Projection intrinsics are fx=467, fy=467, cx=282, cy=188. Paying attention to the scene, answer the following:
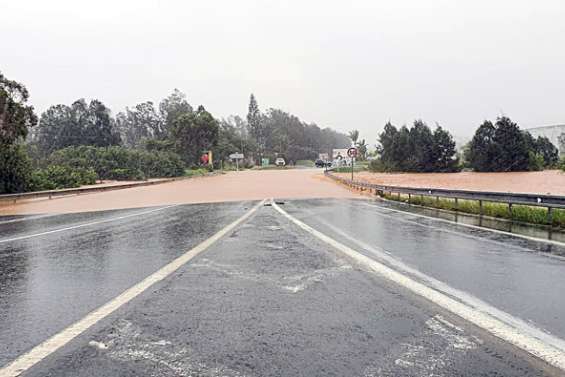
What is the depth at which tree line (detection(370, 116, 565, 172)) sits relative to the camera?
60.1 m

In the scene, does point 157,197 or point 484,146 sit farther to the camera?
point 484,146

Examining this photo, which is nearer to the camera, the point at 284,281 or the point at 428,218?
the point at 284,281

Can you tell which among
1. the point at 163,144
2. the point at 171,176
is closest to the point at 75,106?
the point at 163,144

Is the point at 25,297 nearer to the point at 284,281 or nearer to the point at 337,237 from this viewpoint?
the point at 284,281

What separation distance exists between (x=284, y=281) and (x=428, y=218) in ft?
32.5

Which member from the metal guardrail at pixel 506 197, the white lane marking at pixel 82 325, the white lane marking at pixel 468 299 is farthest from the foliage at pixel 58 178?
the white lane marking at pixel 468 299

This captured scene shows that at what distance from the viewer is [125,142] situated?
487ft

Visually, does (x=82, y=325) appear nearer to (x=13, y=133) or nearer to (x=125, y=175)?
(x=13, y=133)

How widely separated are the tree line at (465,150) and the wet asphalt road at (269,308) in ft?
184

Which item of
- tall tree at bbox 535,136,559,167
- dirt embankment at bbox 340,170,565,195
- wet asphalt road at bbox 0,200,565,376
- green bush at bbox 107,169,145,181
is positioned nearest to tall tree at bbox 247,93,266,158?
tall tree at bbox 535,136,559,167

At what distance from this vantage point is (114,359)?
12.1 ft

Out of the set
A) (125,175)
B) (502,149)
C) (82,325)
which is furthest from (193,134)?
(82,325)

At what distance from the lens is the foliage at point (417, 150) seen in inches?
2694

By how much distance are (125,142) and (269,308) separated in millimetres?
152683
